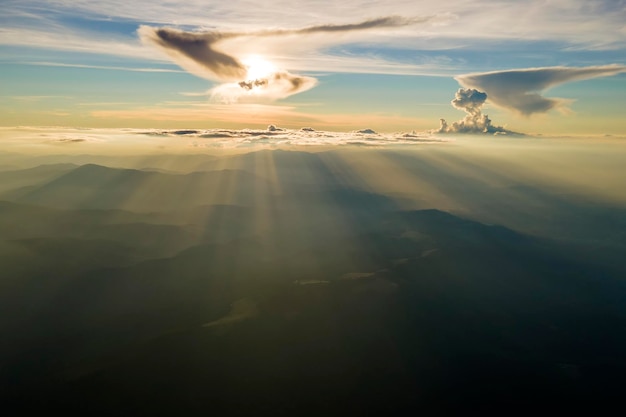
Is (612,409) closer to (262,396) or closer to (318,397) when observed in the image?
(318,397)

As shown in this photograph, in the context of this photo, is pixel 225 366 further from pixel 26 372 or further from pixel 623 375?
pixel 623 375

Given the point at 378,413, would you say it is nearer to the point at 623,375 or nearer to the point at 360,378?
→ the point at 360,378

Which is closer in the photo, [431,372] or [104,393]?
[104,393]

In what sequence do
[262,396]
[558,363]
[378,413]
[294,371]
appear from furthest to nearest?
[558,363]
[294,371]
[262,396]
[378,413]

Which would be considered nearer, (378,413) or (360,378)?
(378,413)

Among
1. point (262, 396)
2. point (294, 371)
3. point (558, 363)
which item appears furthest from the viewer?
point (558, 363)

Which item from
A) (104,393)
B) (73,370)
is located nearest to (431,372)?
(104,393)

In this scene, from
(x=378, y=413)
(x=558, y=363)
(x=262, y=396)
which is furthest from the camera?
(x=558, y=363)

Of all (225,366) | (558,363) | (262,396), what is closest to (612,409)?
(558,363)
